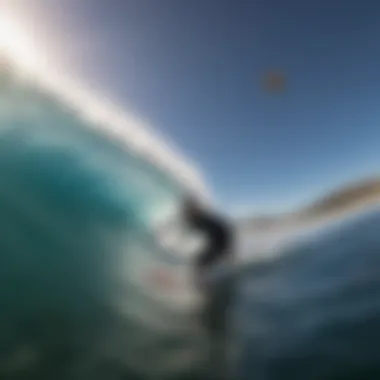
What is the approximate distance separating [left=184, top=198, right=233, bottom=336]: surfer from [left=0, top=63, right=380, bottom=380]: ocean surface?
0.9 inches

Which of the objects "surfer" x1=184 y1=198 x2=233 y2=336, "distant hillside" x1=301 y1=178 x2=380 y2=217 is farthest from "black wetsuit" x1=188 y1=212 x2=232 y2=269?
"distant hillside" x1=301 y1=178 x2=380 y2=217

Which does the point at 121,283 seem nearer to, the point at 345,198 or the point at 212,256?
the point at 212,256

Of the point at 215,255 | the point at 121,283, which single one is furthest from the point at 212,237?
the point at 121,283

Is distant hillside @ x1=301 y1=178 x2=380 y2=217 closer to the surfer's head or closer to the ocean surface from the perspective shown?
the ocean surface

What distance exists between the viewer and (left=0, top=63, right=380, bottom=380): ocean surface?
138 centimetres

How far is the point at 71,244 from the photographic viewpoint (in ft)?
4.64

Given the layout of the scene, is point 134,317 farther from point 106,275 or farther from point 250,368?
point 250,368

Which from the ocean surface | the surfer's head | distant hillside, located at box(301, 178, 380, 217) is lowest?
the ocean surface

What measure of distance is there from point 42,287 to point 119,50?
1.43 feet

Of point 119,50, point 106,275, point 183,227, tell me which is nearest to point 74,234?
point 106,275

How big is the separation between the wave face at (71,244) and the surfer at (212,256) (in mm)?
47

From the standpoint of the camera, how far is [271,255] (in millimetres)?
1463

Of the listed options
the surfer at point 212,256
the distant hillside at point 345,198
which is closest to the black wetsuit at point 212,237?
the surfer at point 212,256

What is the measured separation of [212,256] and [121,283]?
0.17m
